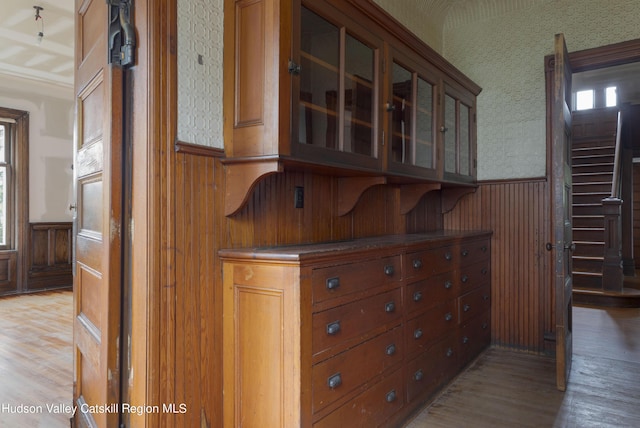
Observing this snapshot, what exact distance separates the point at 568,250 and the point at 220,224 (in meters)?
2.44

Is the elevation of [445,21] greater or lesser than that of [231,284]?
greater

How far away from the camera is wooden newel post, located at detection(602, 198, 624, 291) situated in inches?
204

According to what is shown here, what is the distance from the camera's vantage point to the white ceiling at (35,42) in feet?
12.3

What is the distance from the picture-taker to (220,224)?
1718mm

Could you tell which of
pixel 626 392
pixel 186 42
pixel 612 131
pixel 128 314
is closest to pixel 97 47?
pixel 186 42

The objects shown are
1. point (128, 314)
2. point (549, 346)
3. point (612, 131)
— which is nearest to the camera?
point (128, 314)

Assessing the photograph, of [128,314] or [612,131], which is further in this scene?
[612,131]

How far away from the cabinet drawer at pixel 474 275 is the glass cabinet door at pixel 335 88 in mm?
1357

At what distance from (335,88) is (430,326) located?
1.49 meters

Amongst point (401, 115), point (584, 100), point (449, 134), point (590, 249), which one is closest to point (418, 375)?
point (401, 115)

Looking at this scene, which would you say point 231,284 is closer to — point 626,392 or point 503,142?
point 626,392

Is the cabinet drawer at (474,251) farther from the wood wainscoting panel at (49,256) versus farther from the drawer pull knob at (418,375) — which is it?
the wood wainscoting panel at (49,256)

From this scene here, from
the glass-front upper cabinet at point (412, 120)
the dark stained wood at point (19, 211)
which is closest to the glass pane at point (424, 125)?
the glass-front upper cabinet at point (412, 120)

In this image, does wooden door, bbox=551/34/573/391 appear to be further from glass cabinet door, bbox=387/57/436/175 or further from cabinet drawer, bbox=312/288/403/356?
cabinet drawer, bbox=312/288/403/356
